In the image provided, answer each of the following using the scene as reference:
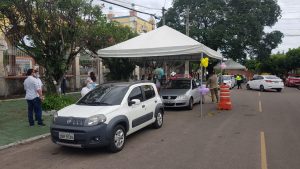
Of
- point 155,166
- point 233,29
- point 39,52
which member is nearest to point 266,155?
point 155,166

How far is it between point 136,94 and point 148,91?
877 millimetres

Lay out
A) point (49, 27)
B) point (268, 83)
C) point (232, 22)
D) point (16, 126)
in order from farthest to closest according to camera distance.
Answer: point (232, 22)
point (268, 83)
point (49, 27)
point (16, 126)

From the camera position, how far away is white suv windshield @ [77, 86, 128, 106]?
25.7 ft

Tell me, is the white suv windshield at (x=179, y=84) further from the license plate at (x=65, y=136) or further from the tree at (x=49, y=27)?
the license plate at (x=65, y=136)

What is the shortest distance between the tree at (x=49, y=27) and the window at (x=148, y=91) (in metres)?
4.63

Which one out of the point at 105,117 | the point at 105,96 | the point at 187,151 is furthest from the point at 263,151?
the point at 105,96

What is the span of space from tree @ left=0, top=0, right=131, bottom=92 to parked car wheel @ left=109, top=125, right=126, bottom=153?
6101mm

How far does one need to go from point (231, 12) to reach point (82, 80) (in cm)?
2174

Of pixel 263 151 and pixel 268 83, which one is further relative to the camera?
pixel 268 83

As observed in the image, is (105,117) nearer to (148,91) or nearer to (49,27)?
(148,91)

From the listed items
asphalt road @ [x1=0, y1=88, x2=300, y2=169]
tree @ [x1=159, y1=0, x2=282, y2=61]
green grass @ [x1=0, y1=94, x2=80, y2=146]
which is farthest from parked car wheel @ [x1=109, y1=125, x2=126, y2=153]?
tree @ [x1=159, y1=0, x2=282, y2=61]

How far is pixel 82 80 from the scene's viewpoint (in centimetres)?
2528

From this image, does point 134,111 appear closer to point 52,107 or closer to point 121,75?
point 52,107

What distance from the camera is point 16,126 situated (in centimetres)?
996
